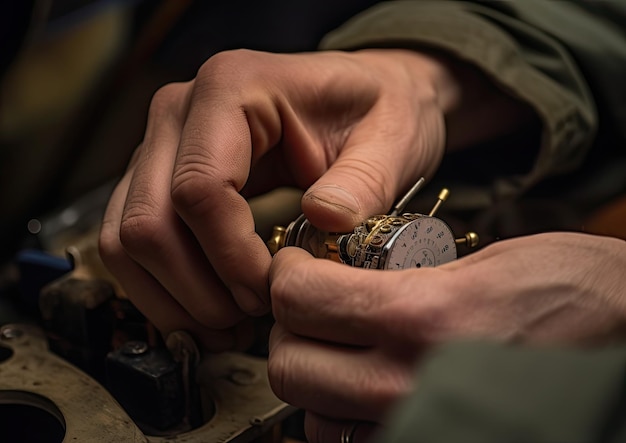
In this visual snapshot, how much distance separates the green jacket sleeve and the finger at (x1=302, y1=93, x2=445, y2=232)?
119mm

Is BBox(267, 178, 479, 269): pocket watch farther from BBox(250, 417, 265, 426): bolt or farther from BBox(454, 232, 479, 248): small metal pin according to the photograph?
BBox(250, 417, 265, 426): bolt

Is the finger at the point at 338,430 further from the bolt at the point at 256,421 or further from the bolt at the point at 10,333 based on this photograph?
the bolt at the point at 10,333

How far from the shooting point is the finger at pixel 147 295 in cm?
77

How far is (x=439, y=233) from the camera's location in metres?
0.66

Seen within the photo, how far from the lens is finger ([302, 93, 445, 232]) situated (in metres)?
0.67

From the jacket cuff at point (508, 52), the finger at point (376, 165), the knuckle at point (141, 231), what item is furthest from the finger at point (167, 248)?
the jacket cuff at point (508, 52)

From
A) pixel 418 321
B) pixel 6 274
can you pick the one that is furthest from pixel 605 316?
pixel 6 274

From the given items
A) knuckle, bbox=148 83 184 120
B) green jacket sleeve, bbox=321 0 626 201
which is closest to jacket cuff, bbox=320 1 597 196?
green jacket sleeve, bbox=321 0 626 201

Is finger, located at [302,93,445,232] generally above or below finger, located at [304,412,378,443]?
above

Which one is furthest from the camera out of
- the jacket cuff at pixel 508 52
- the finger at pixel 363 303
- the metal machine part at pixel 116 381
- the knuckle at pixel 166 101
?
the jacket cuff at pixel 508 52

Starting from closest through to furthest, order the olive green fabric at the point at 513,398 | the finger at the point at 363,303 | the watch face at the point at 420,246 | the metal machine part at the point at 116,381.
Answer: the olive green fabric at the point at 513,398 < the finger at the point at 363,303 < the watch face at the point at 420,246 < the metal machine part at the point at 116,381

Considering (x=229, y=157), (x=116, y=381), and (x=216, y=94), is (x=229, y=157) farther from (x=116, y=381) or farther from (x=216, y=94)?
(x=116, y=381)

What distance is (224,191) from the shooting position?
69 centimetres

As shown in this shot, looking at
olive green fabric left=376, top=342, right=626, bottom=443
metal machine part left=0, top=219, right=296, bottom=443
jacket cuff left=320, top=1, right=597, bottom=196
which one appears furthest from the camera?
jacket cuff left=320, top=1, right=597, bottom=196
